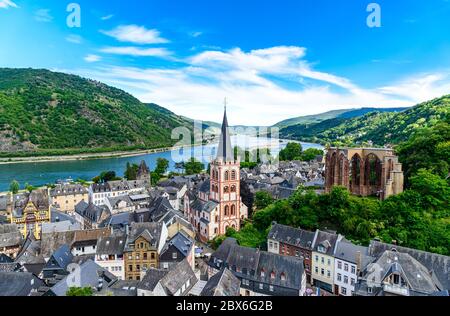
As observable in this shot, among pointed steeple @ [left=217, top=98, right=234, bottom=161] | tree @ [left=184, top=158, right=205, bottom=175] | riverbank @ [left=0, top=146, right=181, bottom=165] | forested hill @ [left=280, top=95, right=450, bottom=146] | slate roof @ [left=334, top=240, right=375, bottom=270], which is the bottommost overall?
slate roof @ [left=334, top=240, right=375, bottom=270]

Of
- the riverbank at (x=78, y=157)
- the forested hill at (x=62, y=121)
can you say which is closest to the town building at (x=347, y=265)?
the riverbank at (x=78, y=157)

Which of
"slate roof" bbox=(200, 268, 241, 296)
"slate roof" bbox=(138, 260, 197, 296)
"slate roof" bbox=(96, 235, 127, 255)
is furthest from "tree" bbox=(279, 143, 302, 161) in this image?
"slate roof" bbox=(200, 268, 241, 296)

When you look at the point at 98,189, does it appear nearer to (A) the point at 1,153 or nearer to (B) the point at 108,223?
(B) the point at 108,223

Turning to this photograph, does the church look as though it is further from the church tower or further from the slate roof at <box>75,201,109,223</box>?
the slate roof at <box>75,201,109,223</box>

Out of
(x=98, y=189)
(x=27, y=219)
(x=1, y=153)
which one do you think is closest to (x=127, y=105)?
(x=1, y=153)

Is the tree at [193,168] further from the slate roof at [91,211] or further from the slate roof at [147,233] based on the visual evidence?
the slate roof at [147,233]
